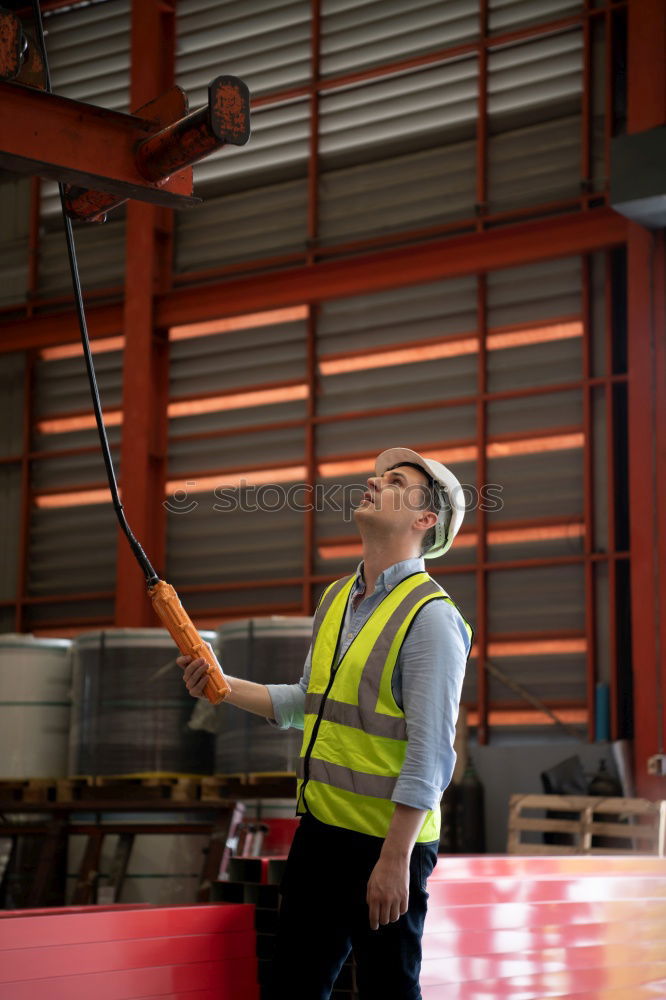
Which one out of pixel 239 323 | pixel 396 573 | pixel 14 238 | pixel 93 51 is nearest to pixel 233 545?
pixel 239 323

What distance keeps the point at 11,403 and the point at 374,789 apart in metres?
12.3

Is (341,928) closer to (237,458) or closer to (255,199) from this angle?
(237,458)

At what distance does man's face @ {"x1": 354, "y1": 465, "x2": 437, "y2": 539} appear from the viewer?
3266mm

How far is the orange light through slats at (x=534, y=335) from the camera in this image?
11.3 meters

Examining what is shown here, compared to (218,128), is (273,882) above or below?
below

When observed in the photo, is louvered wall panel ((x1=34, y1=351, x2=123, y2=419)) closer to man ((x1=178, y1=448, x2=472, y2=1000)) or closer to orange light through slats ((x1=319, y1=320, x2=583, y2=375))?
orange light through slats ((x1=319, y1=320, x2=583, y2=375))

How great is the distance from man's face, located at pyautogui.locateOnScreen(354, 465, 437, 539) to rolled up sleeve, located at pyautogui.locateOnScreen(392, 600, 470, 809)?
0.94 feet

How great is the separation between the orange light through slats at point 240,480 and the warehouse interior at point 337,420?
1.3 inches

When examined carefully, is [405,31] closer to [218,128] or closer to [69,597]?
[69,597]

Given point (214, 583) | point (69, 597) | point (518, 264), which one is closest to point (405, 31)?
point (518, 264)

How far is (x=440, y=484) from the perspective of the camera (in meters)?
3.37

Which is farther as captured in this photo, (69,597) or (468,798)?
(69,597)

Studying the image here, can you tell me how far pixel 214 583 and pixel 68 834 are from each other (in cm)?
473

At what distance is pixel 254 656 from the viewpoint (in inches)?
321
